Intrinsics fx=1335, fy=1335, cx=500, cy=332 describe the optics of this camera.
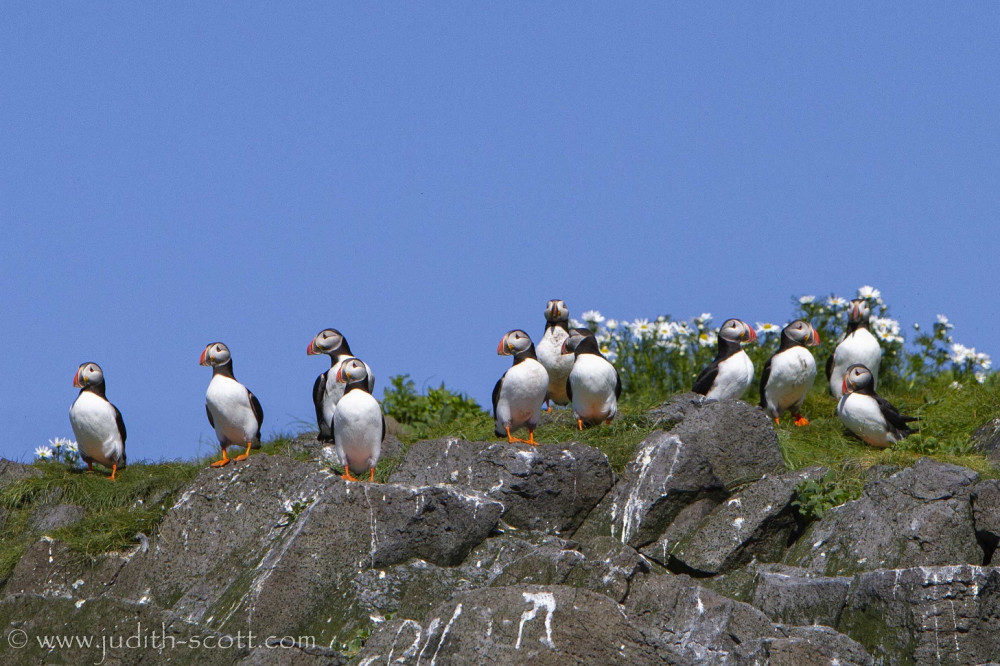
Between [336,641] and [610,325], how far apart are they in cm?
760

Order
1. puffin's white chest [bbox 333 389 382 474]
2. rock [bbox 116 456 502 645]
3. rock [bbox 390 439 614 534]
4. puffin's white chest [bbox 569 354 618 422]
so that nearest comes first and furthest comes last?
rock [bbox 116 456 502 645], rock [bbox 390 439 614 534], puffin's white chest [bbox 333 389 382 474], puffin's white chest [bbox 569 354 618 422]

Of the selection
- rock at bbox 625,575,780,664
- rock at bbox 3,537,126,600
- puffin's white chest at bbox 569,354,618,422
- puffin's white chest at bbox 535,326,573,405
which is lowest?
rock at bbox 625,575,780,664

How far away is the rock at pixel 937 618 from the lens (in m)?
7.06

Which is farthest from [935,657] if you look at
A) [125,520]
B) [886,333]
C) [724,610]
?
[886,333]

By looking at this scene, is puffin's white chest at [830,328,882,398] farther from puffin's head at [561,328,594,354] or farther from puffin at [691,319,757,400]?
puffin's head at [561,328,594,354]

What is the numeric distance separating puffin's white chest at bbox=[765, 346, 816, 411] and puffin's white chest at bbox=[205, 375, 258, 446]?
4.53m

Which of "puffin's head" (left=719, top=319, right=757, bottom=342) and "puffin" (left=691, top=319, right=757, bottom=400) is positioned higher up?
"puffin's head" (left=719, top=319, right=757, bottom=342)

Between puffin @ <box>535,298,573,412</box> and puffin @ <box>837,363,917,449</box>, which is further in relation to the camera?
puffin @ <box>535,298,573,412</box>

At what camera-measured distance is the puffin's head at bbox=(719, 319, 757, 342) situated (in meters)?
12.0

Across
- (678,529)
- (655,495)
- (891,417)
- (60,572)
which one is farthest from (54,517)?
(891,417)

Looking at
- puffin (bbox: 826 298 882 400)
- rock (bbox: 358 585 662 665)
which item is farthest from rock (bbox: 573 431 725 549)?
puffin (bbox: 826 298 882 400)

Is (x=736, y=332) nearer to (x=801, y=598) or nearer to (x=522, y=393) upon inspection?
(x=522, y=393)

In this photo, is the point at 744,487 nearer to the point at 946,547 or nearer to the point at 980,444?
the point at 946,547

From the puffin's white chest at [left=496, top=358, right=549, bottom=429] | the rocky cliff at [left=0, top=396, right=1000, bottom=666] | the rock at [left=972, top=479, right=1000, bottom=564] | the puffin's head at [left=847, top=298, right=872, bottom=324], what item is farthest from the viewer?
the puffin's head at [left=847, top=298, right=872, bottom=324]
